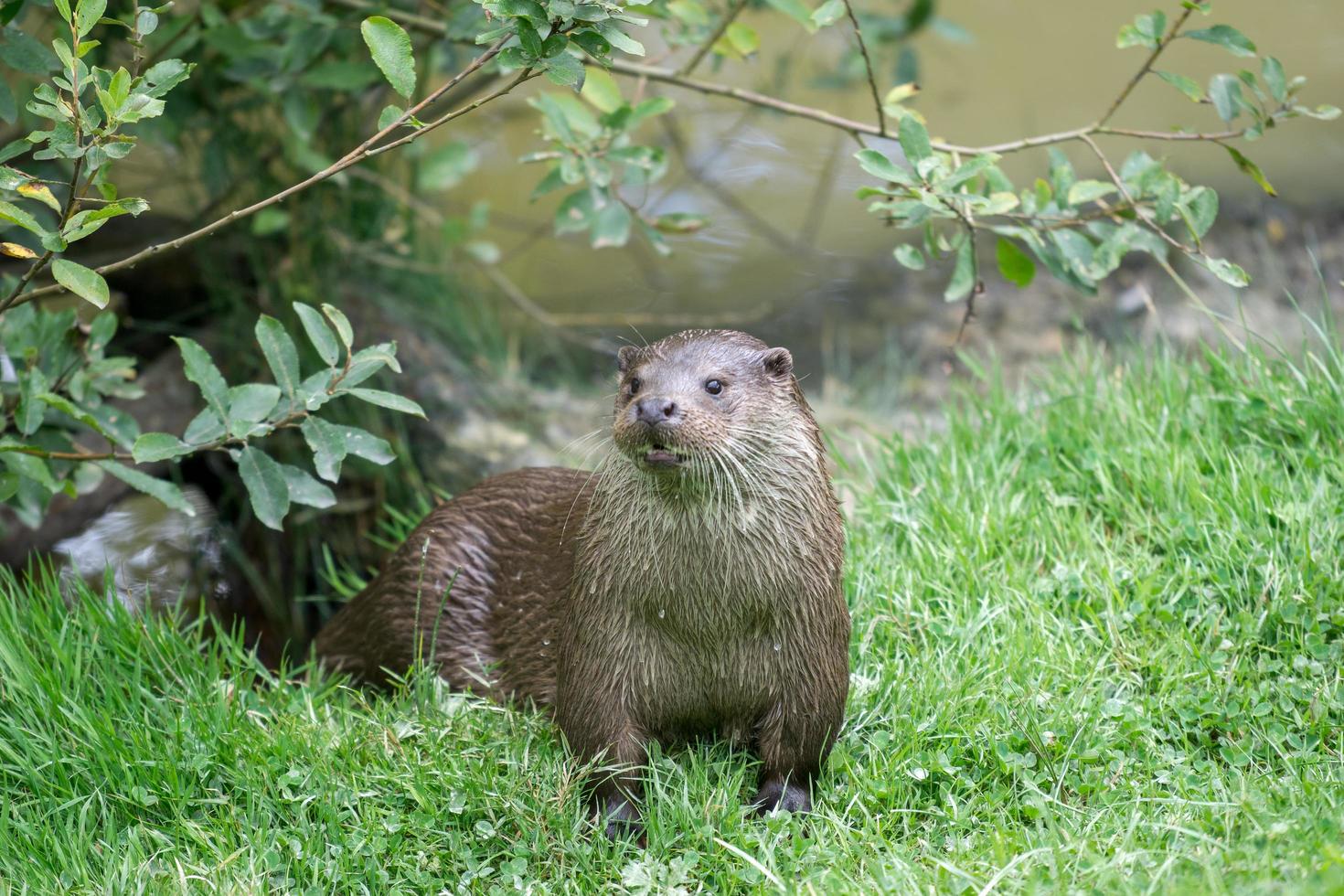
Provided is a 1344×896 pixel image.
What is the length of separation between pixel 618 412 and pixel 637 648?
0.47 m

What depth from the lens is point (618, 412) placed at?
9.13 feet

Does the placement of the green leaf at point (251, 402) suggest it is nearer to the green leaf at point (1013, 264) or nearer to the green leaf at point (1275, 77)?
the green leaf at point (1013, 264)

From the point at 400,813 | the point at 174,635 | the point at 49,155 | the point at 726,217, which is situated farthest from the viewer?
the point at 726,217

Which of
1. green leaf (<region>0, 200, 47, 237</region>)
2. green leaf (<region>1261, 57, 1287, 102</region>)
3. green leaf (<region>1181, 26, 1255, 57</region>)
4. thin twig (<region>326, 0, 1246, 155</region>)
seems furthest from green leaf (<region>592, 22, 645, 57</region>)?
green leaf (<region>1261, 57, 1287, 102</region>)

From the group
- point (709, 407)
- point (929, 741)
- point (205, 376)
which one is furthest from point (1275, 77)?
point (205, 376)

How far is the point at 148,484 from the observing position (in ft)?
10.5

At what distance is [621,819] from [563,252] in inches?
184

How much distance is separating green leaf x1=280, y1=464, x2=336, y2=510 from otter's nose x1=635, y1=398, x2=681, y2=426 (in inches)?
35.4

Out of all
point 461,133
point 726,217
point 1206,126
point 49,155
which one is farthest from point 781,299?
point 49,155

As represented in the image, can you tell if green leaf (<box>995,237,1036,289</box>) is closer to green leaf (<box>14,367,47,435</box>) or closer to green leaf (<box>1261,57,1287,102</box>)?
green leaf (<box>1261,57,1287,102</box>)

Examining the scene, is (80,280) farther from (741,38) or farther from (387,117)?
(741,38)

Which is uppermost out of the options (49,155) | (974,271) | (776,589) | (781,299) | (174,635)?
(49,155)

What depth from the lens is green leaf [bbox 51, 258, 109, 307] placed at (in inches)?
102

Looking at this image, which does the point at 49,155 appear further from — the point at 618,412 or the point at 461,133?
the point at 461,133
